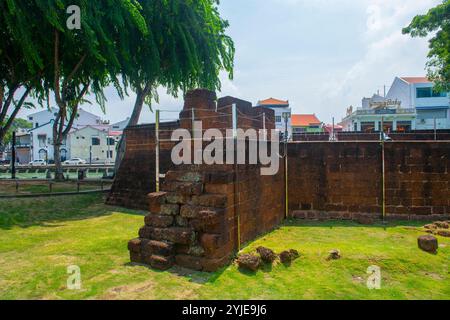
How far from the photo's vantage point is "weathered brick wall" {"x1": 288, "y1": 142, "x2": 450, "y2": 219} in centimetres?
881

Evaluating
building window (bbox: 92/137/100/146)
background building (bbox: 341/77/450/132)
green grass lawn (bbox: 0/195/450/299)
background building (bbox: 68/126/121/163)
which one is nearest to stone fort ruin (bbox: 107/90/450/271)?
green grass lawn (bbox: 0/195/450/299)

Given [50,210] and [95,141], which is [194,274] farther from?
[95,141]

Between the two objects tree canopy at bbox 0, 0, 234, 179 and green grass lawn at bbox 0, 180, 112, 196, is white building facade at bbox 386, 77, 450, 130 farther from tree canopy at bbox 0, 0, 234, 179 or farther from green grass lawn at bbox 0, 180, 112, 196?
green grass lawn at bbox 0, 180, 112, 196

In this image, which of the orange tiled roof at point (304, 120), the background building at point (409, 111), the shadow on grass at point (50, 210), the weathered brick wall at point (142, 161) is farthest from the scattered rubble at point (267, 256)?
the orange tiled roof at point (304, 120)

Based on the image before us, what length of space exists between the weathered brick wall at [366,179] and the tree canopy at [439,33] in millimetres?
11395

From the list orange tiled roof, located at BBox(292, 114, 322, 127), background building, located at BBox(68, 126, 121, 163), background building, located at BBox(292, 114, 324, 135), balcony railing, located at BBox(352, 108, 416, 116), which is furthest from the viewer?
background building, located at BBox(68, 126, 121, 163)

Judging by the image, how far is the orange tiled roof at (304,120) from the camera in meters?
46.2

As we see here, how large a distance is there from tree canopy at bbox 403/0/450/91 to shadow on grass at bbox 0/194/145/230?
17.7m

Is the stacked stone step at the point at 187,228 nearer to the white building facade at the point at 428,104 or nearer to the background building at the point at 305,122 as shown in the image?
the white building facade at the point at 428,104
